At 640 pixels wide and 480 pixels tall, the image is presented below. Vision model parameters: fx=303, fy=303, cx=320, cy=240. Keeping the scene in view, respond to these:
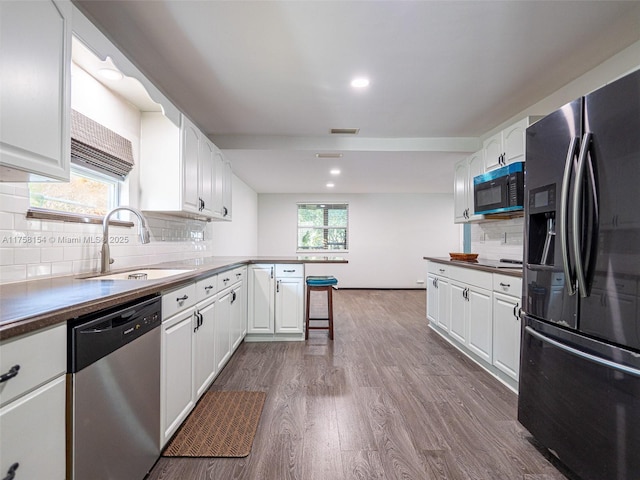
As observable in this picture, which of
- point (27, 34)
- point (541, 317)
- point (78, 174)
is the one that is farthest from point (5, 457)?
point (541, 317)

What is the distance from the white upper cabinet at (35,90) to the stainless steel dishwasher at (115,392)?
63 cm

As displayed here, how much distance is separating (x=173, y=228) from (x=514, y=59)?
3198 millimetres

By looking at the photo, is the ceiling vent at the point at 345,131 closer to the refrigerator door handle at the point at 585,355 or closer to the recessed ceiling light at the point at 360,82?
the recessed ceiling light at the point at 360,82

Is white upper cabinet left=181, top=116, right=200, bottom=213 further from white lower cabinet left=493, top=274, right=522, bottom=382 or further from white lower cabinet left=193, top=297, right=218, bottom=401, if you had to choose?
white lower cabinet left=493, top=274, right=522, bottom=382

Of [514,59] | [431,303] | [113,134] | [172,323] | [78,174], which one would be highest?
[514,59]

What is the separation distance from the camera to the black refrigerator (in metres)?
1.16

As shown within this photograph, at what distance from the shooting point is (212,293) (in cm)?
222

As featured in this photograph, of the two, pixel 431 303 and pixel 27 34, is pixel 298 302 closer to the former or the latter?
pixel 431 303

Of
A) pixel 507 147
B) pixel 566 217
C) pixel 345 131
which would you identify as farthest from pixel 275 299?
pixel 507 147

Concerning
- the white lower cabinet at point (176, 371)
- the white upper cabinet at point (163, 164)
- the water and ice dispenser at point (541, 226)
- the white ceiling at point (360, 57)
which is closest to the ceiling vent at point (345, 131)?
the white ceiling at point (360, 57)

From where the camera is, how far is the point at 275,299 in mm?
3357

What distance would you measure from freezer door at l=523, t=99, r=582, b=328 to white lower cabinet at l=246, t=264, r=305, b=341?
2.20 metres

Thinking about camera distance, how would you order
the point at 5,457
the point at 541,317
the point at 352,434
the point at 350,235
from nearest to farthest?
1. the point at 5,457
2. the point at 541,317
3. the point at 352,434
4. the point at 350,235

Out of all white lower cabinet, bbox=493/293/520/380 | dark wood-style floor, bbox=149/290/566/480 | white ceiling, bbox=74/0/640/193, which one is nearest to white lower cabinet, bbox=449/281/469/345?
dark wood-style floor, bbox=149/290/566/480
